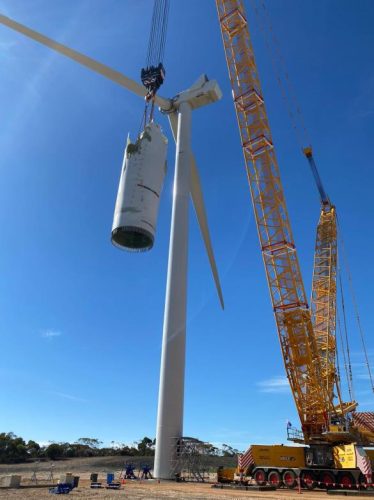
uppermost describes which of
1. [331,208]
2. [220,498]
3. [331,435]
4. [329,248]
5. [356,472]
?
[331,208]

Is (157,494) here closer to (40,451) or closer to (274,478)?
(274,478)

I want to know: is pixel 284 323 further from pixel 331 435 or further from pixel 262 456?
pixel 262 456

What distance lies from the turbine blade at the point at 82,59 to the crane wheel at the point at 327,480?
125 ft

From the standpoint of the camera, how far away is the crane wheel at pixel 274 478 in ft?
122

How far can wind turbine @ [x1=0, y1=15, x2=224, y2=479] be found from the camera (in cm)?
3434

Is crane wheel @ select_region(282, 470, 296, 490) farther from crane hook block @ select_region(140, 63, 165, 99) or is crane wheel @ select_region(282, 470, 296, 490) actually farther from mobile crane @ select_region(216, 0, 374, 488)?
crane hook block @ select_region(140, 63, 165, 99)

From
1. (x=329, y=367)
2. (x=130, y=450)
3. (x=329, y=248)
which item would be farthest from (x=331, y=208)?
(x=130, y=450)

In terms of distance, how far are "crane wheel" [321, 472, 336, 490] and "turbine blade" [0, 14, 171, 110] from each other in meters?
38.0

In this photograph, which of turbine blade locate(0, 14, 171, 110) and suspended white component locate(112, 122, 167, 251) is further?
turbine blade locate(0, 14, 171, 110)

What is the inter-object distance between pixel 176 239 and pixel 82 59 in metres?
18.8

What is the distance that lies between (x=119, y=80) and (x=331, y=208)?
132ft

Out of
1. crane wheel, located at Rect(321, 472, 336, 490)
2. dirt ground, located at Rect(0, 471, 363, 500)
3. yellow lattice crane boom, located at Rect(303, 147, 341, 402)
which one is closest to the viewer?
dirt ground, located at Rect(0, 471, 363, 500)

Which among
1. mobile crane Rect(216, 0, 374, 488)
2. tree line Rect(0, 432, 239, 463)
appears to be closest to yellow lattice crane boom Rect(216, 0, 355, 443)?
mobile crane Rect(216, 0, 374, 488)

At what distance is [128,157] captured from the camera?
1277 inches
